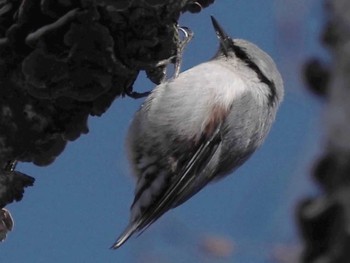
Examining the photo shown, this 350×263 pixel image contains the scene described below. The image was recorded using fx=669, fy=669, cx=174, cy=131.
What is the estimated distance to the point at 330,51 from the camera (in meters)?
0.68

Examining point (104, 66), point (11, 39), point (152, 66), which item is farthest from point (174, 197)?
point (11, 39)

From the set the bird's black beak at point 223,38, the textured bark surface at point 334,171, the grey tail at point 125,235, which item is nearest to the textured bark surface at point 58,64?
the grey tail at point 125,235

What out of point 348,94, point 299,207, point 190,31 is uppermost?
point 348,94

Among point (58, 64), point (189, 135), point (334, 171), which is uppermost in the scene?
point (334, 171)

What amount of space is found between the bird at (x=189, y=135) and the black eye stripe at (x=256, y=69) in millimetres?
Answer: 97

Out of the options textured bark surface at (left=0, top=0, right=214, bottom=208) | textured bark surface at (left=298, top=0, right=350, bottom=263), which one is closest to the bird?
textured bark surface at (left=0, top=0, right=214, bottom=208)

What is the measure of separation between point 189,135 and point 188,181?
0.23 meters

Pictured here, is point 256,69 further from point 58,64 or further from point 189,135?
point 58,64

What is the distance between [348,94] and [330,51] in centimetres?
5

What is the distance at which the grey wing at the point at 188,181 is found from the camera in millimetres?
3110

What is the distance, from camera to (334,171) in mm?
667

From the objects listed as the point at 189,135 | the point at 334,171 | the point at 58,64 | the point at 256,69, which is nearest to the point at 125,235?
the point at 189,135

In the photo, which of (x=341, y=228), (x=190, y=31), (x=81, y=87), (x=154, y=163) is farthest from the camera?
(x=154, y=163)

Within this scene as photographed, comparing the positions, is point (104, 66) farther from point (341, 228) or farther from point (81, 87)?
point (341, 228)
